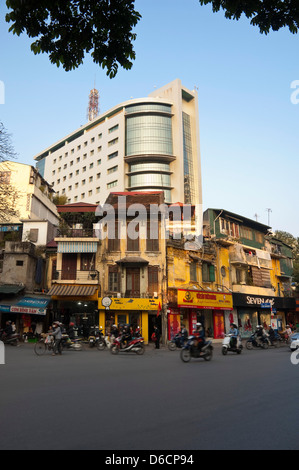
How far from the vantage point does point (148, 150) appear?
6369cm

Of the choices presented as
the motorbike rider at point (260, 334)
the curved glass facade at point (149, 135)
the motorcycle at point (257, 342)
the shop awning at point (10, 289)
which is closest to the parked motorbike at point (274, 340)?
the motorcycle at point (257, 342)

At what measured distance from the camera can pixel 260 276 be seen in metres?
38.0

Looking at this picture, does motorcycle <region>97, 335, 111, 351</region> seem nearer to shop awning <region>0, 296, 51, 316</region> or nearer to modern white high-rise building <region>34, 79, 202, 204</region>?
shop awning <region>0, 296, 51, 316</region>

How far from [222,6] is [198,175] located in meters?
64.0

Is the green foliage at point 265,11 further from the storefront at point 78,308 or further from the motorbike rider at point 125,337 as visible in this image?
the storefront at point 78,308

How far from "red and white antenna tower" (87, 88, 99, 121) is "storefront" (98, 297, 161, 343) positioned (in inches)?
2408

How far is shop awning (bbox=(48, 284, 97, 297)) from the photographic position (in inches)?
1038

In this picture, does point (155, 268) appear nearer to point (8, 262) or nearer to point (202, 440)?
point (8, 262)

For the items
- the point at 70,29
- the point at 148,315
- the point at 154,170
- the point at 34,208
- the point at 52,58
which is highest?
the point at 154,170

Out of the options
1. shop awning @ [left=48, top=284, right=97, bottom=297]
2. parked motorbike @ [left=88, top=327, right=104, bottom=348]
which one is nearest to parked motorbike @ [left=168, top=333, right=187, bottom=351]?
parked motorbike @ [left=88, top=327, right=104, bottom=348]

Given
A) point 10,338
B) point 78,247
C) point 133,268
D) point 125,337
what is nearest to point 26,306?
point 10,338

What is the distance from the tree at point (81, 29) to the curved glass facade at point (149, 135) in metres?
59.5

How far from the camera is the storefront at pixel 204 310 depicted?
28938 mm
